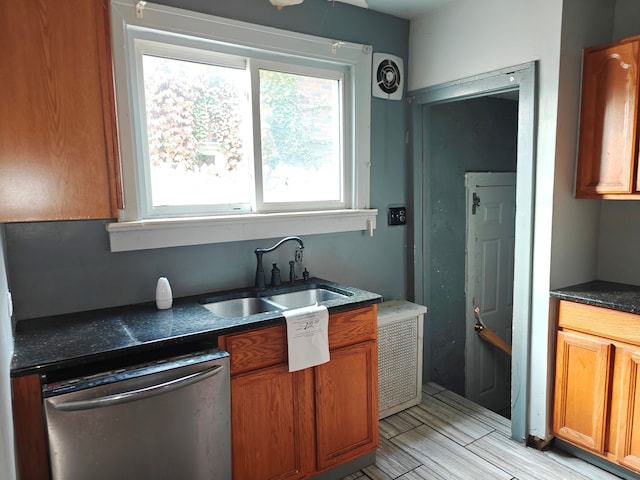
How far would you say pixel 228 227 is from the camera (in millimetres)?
2188

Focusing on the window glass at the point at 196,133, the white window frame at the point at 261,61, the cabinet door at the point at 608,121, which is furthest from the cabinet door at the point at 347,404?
the cabinet door at the point at 608,121

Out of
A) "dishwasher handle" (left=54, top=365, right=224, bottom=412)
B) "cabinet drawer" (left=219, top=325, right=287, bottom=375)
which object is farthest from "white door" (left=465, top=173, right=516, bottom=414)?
"dishwasher handle" (left=54, top=365, right=224, bottom=412)

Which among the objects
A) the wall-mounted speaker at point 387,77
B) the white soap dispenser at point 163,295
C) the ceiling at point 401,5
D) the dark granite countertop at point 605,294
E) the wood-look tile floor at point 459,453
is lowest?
the wood-look tile floor at point 459,453

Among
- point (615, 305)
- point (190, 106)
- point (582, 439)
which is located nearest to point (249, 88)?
point (190, 106)

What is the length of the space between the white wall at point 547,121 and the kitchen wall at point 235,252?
0.61 meters

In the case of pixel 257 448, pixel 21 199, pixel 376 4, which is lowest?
pixel 257 448

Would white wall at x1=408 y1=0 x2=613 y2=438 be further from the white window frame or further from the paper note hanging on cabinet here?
the paper note hanging on cabinet

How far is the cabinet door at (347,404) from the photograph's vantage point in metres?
1.94

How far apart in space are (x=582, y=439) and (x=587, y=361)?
0.41 meters

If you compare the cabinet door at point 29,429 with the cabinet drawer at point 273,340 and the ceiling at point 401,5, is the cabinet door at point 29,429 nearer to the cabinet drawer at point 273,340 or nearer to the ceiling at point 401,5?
the cabinet drawer at point 273,340

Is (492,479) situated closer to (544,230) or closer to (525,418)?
(525,418)

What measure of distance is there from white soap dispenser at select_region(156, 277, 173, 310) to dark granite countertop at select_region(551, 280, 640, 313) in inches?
74.7

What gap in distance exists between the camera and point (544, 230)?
2150mm

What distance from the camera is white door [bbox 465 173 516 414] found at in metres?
3.31
